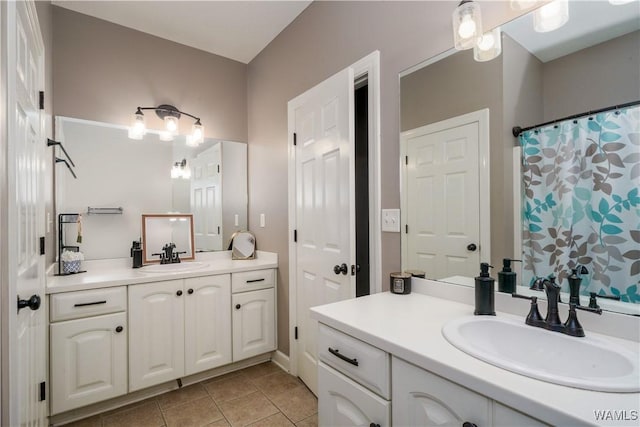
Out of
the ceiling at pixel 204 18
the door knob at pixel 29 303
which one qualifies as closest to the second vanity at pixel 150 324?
the door knob at pixel 29 303

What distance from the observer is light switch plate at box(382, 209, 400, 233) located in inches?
63.3

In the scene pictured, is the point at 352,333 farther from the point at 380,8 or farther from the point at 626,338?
the point at 380,8

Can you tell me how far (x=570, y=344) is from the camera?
0.92 meters

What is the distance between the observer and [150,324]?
205cm

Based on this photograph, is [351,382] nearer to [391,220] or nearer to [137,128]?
[391,220]

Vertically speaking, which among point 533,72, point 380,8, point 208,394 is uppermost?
point 380,8

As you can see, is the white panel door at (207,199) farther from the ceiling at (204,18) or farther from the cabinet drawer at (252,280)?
the ceiling at (204,18)

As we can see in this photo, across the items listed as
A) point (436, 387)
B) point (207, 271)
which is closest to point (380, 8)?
point (436, 387)

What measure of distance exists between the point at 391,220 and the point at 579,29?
1.02 metres

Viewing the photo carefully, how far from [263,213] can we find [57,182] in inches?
58.3

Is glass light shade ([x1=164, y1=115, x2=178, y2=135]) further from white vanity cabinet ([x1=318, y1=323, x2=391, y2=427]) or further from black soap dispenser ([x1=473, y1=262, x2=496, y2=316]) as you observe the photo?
black soap dispenser ([x1=473, y1=262, x2=496, y2=316])

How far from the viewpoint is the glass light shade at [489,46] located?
1247mm

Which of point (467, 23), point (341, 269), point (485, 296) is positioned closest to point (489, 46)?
point (467, 23)

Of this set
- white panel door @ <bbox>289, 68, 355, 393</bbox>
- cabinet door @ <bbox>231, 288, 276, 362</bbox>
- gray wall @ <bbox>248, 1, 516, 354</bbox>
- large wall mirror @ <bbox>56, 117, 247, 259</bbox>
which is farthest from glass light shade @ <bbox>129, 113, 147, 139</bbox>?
cabinet door @ <bbox>231, 288, 276, 362</bbox>
